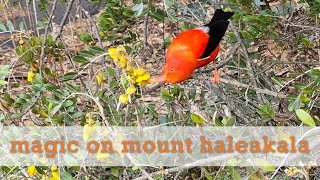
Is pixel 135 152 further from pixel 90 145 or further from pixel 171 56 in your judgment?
pixel 171 56

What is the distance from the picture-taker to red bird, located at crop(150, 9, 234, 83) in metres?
1.36

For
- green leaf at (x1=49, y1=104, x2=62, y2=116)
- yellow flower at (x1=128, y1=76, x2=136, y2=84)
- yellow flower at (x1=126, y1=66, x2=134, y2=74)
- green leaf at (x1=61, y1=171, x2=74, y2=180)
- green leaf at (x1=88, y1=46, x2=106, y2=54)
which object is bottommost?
green leaf at (x1=61, y1=171, x2=74, y2=180)

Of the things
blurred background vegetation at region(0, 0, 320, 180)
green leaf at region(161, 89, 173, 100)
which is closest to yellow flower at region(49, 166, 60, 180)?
blurred background vegetation at region(0, 0, 320, 180)

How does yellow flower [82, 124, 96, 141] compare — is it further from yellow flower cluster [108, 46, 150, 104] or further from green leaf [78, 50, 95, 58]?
green leaf [78, 50, 95, 58]

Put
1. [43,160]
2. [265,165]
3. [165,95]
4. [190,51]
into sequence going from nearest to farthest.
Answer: [265,165]
[190,51]
[43,160]
[165,95]

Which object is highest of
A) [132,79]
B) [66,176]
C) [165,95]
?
[132,79]

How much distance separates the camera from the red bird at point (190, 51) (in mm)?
1363

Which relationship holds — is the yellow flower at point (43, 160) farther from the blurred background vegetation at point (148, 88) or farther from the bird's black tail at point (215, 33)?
the bird's black tail at point (215, 33)

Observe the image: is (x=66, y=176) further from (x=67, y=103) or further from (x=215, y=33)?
(x=215, y=33)

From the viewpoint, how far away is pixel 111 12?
71.4 inches

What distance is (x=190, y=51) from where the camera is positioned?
1.41 metres

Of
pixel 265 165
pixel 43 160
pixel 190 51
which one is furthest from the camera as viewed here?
pixel 43 160

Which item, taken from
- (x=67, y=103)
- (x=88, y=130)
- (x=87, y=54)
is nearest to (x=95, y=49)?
(x=87, y=54)

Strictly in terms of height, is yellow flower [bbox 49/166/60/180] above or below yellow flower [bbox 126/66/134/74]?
below
